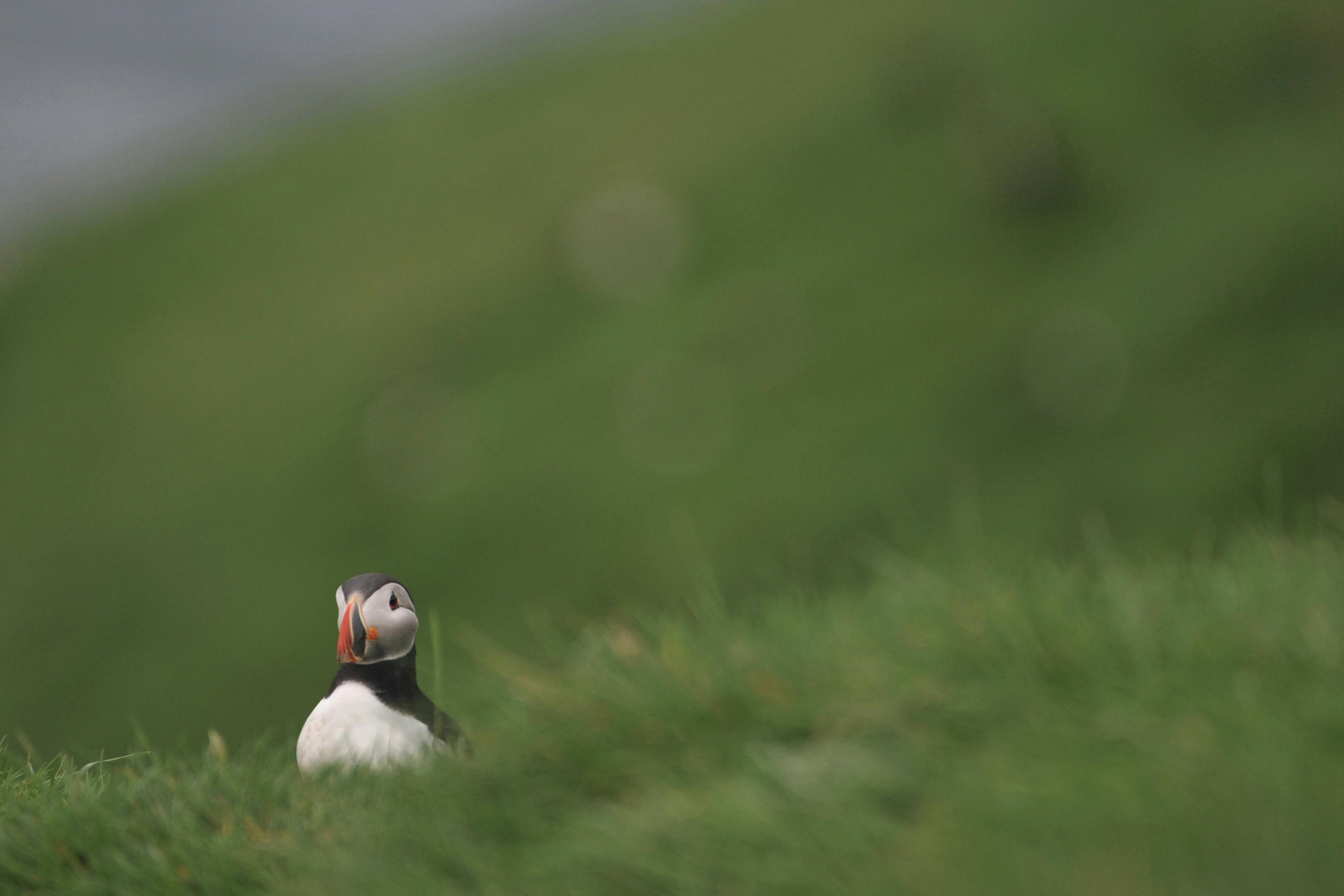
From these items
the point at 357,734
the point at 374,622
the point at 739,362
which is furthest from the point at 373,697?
the point at 739,362

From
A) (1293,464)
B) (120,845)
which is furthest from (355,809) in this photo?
(1293,464)

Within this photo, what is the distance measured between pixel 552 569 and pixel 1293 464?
1920 centimetres

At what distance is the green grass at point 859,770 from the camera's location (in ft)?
7.70

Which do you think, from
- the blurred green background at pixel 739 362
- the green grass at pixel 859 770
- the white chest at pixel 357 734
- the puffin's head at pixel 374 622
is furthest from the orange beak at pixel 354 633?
the blurred green background at pixel 739 362

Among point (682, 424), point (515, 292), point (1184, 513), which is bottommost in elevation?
point (1184, 513)

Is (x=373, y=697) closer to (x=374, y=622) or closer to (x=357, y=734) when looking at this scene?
(x=357, y=734)

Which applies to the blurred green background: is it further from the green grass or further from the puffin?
the green grass

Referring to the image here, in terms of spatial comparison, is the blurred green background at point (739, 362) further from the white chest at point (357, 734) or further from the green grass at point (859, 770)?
the green grass at point (859, 770)

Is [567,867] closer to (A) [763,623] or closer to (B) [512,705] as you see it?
(B) [512,705]

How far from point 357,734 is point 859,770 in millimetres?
1938

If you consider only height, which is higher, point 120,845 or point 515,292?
point 515,292

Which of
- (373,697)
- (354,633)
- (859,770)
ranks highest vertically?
(354,633)

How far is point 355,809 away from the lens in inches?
137

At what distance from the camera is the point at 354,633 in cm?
406
